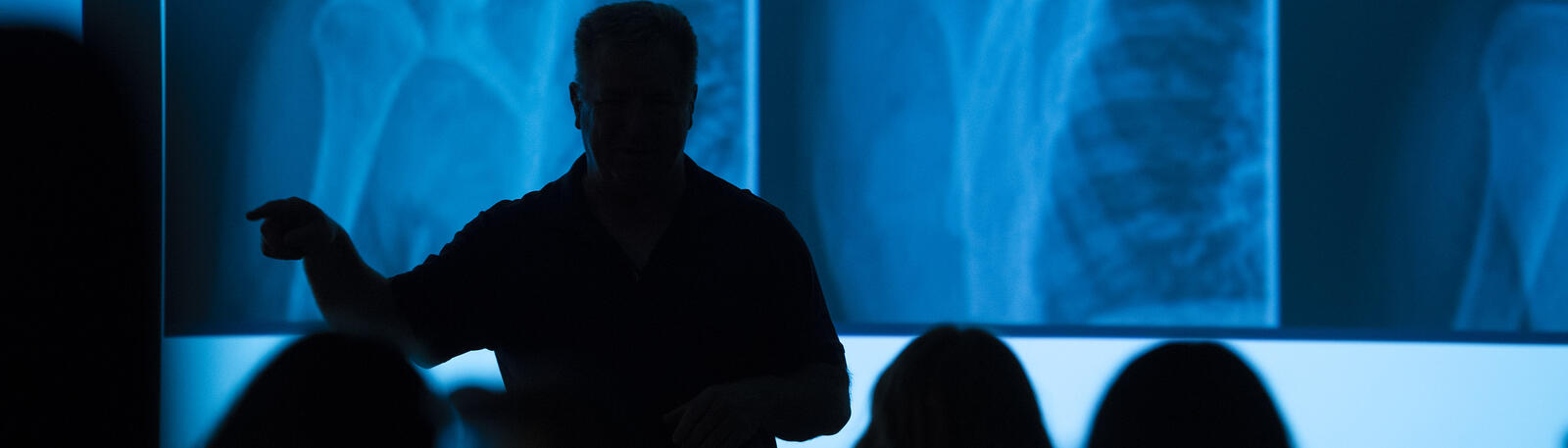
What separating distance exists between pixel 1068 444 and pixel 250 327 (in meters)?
1.87

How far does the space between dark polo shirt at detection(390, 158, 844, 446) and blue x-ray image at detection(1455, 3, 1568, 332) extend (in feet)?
5.16

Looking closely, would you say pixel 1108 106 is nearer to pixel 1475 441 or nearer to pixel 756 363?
pixel 1475 441

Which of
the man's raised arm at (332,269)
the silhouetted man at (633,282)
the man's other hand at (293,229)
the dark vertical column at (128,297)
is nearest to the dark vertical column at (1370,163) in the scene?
the silhouetted man at (633,282)

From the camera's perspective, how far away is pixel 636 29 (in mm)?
1212

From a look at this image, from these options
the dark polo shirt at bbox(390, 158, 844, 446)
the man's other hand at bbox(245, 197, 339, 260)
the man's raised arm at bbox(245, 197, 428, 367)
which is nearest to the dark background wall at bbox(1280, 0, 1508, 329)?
the dark polo shirt at bbox(390, 158, 844, 446)

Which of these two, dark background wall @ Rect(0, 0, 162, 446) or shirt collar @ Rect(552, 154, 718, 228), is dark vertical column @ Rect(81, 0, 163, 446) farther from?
shirt collar @ Rect(552, 154, 718, 228)

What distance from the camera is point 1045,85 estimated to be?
233cm

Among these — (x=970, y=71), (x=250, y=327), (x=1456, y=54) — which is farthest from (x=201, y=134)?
(x=1456, y=54)

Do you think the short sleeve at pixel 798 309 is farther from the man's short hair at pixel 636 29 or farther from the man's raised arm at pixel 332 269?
the man's raised arm at pixel 332 269

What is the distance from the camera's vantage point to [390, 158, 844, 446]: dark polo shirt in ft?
4.04

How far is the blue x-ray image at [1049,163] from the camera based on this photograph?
226cm

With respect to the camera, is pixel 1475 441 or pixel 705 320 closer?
pixel 705 320

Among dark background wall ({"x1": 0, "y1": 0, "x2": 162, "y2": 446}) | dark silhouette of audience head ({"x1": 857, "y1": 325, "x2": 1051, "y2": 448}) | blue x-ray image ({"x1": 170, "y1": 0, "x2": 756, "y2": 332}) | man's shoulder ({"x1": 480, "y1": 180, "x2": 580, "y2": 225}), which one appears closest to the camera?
dark background wall ({"x1": 0, "y1": 0, "x2": 162, "y2": 446})

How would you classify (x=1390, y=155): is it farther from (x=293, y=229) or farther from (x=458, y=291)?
(x=293, y=229)
